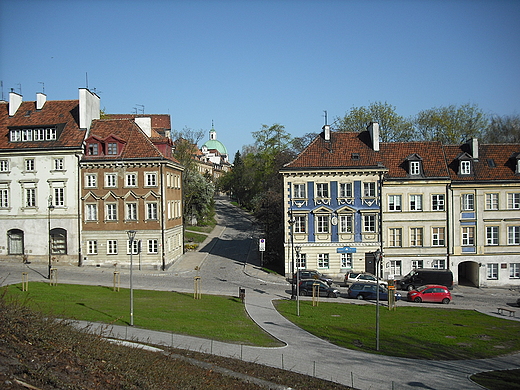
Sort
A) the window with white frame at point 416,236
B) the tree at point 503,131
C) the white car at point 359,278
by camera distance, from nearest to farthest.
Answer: the white car at point 359,278 < the window with white frame at point 416,236 < the tree at point 503,131

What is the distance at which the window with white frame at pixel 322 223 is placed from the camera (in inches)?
1795

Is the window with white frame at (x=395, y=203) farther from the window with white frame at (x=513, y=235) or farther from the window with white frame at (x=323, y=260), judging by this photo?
the window with white frame at (x=513, y=235)

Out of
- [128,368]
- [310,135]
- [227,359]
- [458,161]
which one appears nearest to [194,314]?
[227,359]

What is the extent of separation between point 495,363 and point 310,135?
5386 cm

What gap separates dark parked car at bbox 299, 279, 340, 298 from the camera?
37281 millimetres

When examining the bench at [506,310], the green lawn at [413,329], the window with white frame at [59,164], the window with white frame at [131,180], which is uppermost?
the window with white frame at [59,164]

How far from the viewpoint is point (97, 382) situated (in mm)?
13008

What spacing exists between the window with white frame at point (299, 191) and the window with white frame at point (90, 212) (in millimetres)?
18704

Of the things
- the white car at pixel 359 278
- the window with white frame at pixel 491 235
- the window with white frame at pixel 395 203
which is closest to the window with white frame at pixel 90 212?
the white car at pixel 359 278

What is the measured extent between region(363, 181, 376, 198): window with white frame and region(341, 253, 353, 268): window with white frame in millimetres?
5740

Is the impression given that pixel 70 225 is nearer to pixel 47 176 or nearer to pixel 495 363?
pixel 47 176

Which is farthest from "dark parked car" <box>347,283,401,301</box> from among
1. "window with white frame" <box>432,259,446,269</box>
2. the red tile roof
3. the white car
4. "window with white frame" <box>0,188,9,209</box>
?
"window with white frame" <box>0,188,9,209</box>

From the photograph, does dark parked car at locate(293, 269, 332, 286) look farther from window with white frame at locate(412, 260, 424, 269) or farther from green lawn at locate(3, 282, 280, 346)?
green lawn at locate(3, 282, 280, 346)

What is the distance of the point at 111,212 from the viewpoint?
4597 centimetres
